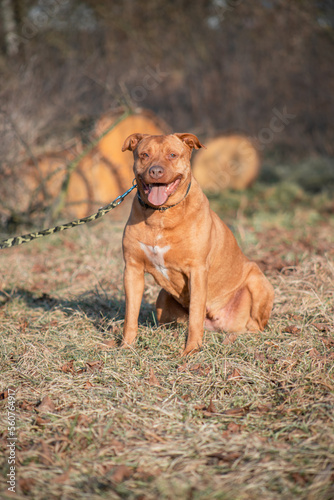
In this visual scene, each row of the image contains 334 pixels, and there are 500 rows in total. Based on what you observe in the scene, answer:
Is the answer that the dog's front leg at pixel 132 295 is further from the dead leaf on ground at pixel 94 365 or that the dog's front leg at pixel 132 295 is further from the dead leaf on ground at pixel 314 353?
the dead leaf on ground at pixel 314 353

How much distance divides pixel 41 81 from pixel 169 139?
5.79m

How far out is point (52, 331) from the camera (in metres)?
3.94

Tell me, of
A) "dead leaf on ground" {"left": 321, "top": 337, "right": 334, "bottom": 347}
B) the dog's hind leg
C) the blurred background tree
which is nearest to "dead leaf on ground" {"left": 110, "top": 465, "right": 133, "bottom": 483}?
the dog's hind leg

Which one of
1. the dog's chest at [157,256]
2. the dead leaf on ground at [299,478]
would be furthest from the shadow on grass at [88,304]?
the dead leaf on ground at [299,478]

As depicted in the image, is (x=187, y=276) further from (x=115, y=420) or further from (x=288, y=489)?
(x=288, y=489)

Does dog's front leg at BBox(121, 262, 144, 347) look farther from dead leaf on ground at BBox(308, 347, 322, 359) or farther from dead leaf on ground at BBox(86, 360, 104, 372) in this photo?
dead leaf on ground at BBox(308, 347, 322, 359)

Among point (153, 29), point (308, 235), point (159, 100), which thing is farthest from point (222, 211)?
point (153, 29)

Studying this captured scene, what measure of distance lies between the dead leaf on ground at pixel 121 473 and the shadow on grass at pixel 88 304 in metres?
1.95

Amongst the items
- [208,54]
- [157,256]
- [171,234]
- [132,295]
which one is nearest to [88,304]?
[132,295]

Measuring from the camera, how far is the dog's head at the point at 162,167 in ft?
10.5

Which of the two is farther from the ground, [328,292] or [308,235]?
[328,292]

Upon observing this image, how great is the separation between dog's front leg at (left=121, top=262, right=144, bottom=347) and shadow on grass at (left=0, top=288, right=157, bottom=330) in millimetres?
507

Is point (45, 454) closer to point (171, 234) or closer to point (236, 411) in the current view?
point (236, 411)

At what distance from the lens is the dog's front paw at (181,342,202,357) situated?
3.46 meters
